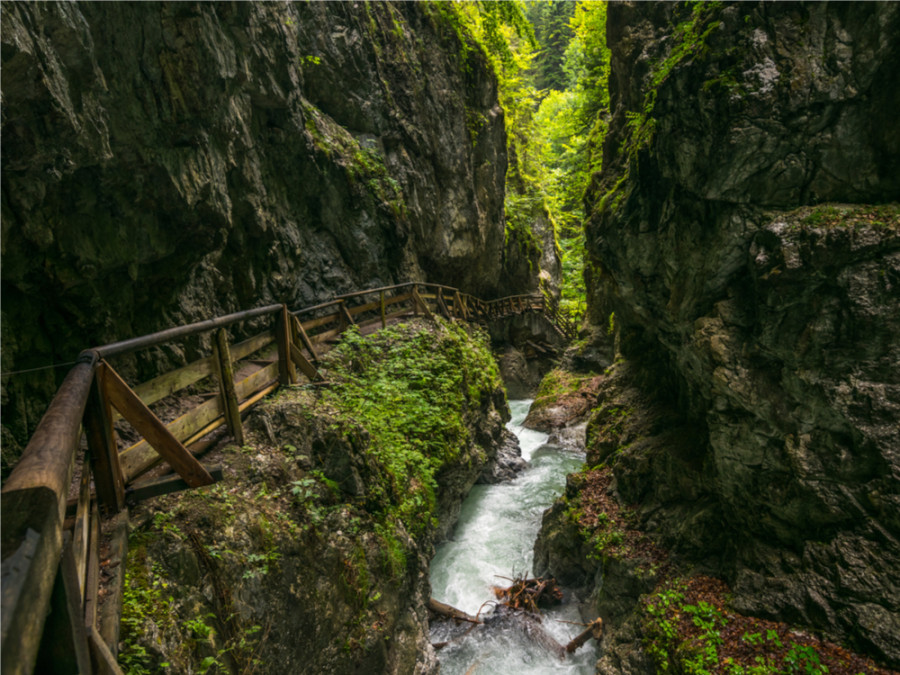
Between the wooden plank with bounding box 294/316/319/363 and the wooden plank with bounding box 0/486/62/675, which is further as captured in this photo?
the wooden plank with bounding box 294/316/319/363

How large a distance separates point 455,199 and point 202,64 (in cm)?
1110

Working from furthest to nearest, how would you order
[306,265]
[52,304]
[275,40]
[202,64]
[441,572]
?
[306,265], [441,572], [275,40], [202,64], [52,304]

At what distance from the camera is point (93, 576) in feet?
7.03

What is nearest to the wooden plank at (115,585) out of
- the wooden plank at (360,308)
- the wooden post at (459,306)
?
the wooden plank at (360,308)

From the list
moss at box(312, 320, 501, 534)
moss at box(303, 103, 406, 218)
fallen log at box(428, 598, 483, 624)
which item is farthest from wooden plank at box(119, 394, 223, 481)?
moss at box(303, 103, 406, 218)

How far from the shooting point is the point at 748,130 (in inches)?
225

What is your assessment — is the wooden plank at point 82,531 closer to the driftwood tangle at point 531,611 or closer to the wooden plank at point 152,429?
the wooden plank at point 152,429

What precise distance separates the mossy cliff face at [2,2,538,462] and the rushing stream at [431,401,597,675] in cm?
648

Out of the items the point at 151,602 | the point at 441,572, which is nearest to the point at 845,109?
the point at 151,602

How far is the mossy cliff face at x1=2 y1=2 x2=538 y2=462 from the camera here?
12.3 ft

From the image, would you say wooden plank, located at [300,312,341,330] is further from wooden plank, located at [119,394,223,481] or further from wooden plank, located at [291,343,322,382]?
wooden plank, located at [119,394,223,481]

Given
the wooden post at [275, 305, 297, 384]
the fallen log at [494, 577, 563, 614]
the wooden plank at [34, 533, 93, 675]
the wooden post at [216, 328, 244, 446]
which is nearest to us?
the wooden plank at [34, 533, 93, 675]

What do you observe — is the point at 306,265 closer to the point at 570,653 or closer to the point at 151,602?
the point at 151,602

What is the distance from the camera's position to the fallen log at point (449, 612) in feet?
24.9
